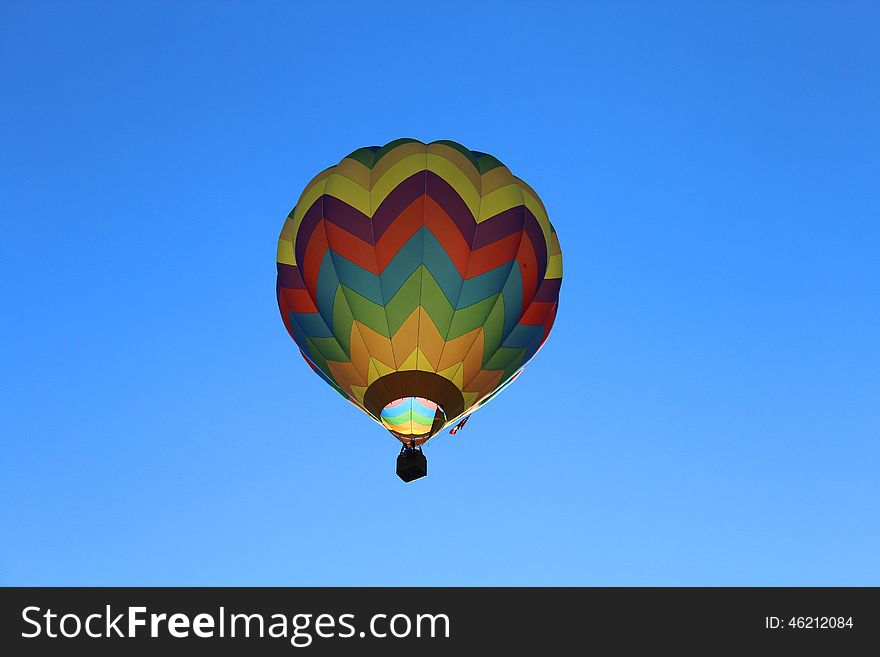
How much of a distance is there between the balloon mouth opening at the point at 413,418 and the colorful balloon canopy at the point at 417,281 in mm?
20

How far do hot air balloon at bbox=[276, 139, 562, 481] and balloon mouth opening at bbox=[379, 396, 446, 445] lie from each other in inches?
0.8

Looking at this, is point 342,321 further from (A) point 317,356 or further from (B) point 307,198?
(B) point 307,198

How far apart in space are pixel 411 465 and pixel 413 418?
76cm

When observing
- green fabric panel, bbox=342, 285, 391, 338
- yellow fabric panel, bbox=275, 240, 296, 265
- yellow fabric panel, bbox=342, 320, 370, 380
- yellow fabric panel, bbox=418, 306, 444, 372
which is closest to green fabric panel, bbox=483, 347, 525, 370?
yellow fabric panel, bbox=418, 306, 444, 372

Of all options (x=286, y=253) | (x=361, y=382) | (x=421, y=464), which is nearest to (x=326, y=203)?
(x=286, y=253)

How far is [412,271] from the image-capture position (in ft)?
53.6

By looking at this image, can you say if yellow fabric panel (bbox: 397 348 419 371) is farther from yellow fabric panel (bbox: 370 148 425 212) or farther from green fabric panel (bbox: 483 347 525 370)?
yellow fabric panel (bbox: 370 148 425 212)

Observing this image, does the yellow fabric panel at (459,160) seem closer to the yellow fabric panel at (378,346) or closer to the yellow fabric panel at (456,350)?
the yellow fabric panel at (456,350)

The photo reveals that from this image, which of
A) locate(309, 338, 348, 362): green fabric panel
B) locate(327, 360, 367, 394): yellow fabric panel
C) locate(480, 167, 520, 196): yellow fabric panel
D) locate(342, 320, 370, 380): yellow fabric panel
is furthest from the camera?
locate(480, 167, 520, 196): yellow fabric panel

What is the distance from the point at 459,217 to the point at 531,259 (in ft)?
4.24

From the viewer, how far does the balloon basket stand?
16.7 meters

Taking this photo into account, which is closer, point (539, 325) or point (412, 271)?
point (412, 271)

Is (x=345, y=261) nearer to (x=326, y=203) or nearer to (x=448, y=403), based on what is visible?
(x=326, y=203)

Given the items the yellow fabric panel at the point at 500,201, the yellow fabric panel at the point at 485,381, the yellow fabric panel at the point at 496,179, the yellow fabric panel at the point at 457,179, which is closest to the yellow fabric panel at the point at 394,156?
the yellow fabric panel at the point at 457,179
